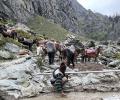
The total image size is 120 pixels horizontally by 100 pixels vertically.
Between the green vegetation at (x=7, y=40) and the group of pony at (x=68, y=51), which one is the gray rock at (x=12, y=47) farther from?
the group of pony at (x=68, y=51)

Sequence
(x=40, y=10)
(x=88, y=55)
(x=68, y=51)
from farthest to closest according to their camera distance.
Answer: (x=40, y=10)
(x=88, y=55)
(x=68, y=51)

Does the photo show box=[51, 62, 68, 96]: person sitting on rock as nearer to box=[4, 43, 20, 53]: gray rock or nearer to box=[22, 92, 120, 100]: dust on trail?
box=[22, 92, 120, 100]: dust on trail

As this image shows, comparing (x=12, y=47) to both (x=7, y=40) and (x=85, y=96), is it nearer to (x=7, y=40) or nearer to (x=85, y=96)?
(x=7, y=40)

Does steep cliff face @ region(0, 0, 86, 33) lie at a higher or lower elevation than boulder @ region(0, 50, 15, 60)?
higher

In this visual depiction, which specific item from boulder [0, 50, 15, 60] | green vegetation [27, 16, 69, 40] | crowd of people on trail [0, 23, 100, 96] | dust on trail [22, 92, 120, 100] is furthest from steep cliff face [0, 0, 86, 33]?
dust on trail [22, 92, 120, 100]

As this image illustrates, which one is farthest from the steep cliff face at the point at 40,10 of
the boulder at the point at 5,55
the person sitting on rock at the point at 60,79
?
the person sitting on rock at the point at 60,79

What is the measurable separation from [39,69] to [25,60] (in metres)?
1.21

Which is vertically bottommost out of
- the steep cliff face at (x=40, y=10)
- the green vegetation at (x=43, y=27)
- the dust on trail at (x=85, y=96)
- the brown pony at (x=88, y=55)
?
the dust on trail at (x=85, y=96)

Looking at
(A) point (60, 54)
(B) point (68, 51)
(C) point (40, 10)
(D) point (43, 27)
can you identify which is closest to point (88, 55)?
(A) point (60, 54)

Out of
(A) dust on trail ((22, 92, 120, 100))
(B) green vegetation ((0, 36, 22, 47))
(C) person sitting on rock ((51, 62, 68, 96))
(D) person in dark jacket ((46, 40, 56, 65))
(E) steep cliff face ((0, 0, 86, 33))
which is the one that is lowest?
(A) dust on trail ((22, 92, 120, 100))

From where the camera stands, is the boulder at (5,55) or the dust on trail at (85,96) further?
the boulder at (5,55)

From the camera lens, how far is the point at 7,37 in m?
35.7

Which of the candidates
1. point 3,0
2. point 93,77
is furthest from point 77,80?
point 3,0

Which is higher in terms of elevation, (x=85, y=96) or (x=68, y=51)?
(x=68, y=51)
